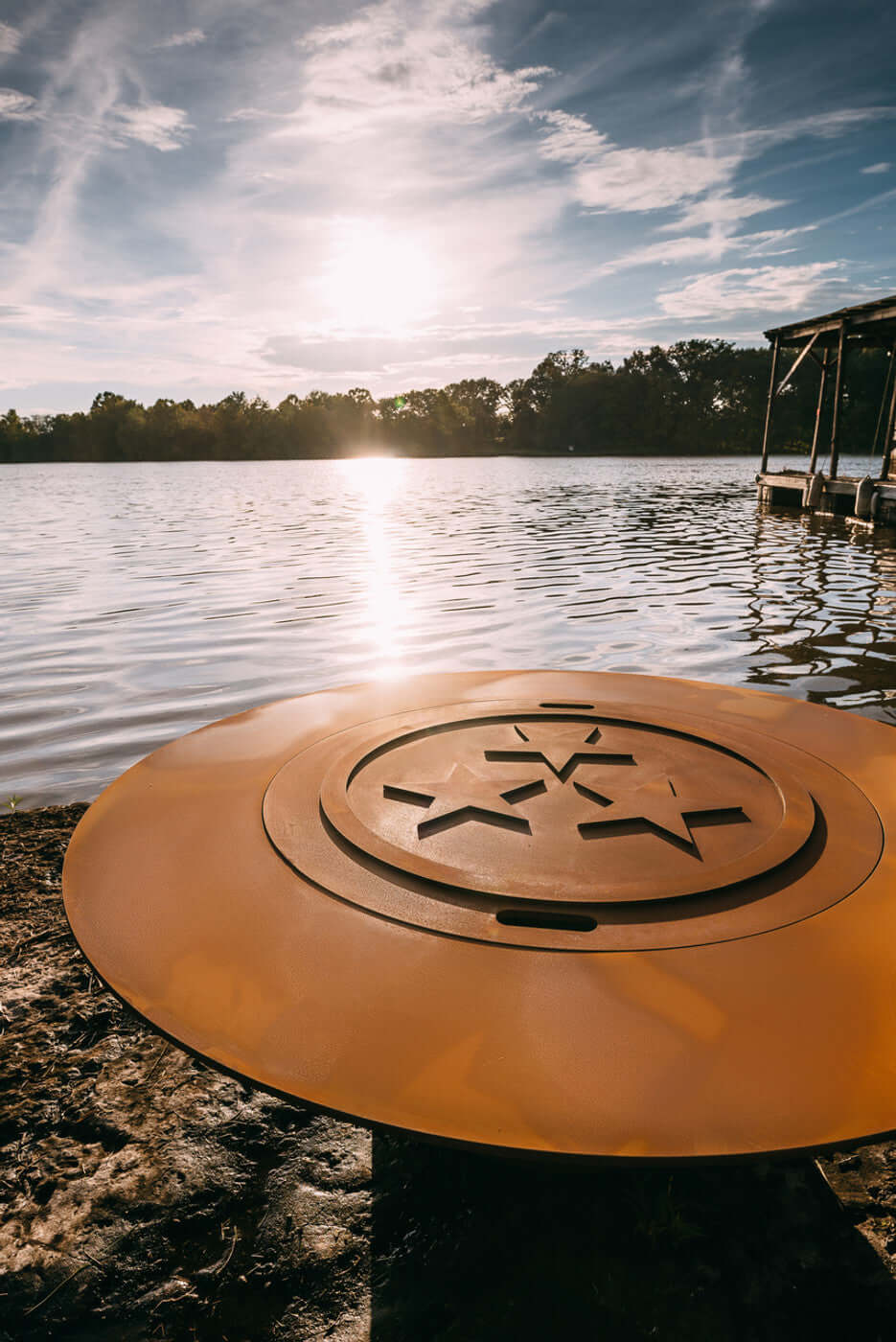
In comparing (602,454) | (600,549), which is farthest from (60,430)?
(600,549)

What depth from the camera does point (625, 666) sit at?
6438 mm

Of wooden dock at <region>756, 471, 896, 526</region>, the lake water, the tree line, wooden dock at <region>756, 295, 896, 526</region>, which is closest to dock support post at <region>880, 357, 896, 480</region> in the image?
wooden dock at <region>756, 295, 896, 526</region>

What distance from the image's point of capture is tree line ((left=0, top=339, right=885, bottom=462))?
275 feet

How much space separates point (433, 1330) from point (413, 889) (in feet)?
2.47

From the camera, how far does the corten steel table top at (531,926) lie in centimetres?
111

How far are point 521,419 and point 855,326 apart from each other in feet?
287

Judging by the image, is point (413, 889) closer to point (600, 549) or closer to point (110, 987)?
point (110, 987)

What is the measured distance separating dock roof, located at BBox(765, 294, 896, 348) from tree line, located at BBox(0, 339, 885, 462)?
6579 cm

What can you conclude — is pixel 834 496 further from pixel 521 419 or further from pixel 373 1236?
pixel 521 419

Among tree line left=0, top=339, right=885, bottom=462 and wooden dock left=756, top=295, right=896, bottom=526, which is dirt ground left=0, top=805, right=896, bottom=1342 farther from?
tree line left=0, top=339, right=885, bottom=462

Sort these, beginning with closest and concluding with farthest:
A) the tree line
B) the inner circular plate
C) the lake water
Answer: the inner circular plate
the lake water
the tree line

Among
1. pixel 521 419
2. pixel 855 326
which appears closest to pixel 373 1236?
pixel 855 326

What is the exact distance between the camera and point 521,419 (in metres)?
98.9

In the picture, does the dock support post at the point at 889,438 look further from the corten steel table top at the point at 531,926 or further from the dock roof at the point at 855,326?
the corten steel table top at the point at 531,926
